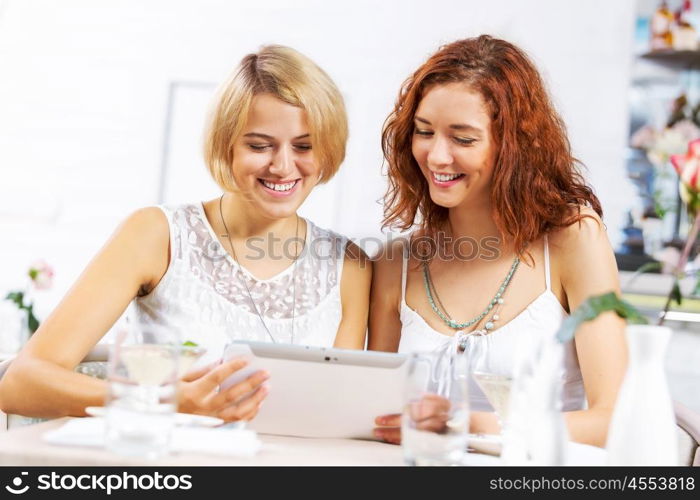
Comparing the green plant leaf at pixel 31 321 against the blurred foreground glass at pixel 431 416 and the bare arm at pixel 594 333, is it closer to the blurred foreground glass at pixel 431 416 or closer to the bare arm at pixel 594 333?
the bare arm at pixel 594 333

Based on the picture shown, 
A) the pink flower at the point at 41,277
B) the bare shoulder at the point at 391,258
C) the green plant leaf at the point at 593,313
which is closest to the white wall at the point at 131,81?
the pink flower at the point at 41,277

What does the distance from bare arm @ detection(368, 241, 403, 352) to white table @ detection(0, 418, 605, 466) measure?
0.77 m

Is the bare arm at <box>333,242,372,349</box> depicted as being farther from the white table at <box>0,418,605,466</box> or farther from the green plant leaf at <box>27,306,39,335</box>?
the green plant leaf at <box>27,306,39,335</box>

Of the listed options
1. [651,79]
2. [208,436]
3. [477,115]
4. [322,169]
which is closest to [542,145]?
[477,115]

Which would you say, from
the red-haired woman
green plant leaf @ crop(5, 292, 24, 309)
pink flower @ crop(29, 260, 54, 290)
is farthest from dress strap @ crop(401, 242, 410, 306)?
pink flower @ crop(29, 260, 54, 290)

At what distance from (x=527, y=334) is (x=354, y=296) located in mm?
459

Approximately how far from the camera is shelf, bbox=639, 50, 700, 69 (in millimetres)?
4062

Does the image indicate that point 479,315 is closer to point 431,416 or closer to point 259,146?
point 259,146

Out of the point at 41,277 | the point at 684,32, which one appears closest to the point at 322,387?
the point at 41,277

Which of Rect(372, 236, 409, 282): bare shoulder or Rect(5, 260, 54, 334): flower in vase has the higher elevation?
Rect(372, 236, 409, 282): bare shoulder

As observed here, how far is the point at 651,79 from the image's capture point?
4.16 m

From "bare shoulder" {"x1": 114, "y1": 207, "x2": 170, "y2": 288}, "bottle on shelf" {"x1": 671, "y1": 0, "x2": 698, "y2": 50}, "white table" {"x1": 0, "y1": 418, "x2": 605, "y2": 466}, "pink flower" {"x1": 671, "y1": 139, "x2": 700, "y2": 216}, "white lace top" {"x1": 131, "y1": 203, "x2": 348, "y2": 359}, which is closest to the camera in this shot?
"white table" {"x1": 0, "y1": 418, "x2": 605, "y2": 466}
